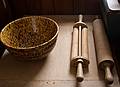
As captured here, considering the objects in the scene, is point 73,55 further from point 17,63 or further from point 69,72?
point 17,63

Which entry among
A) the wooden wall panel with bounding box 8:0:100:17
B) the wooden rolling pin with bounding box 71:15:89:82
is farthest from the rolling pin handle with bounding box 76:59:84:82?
the wooden wall panel with bounding box 8:0:100:17

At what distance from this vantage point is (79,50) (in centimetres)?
75

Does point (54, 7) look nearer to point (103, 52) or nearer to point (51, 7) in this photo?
point (51, 7)

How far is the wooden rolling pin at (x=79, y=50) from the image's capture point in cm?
68

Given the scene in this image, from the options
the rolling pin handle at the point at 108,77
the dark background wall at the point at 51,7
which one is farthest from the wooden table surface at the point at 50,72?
the dark background wall at the point at 51,7

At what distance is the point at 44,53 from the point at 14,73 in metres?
0.14

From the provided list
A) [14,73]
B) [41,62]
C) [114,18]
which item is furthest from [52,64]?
[114,18]

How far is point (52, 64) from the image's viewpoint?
30.1 inches

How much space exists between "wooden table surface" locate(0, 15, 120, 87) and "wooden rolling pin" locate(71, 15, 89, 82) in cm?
4

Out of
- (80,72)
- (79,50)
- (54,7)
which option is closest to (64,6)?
(54,7)

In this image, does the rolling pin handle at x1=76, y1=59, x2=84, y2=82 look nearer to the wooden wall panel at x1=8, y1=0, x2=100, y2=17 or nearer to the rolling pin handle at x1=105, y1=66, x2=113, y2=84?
the rolling pin handle at x1=105, y1=66, x2=113, y2=84

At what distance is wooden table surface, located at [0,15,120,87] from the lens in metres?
0.68

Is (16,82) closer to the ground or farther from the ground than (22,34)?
closer to the ground

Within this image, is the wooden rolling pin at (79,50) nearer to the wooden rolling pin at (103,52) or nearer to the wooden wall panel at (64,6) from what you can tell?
the wooden rolling pin at (103,52)
